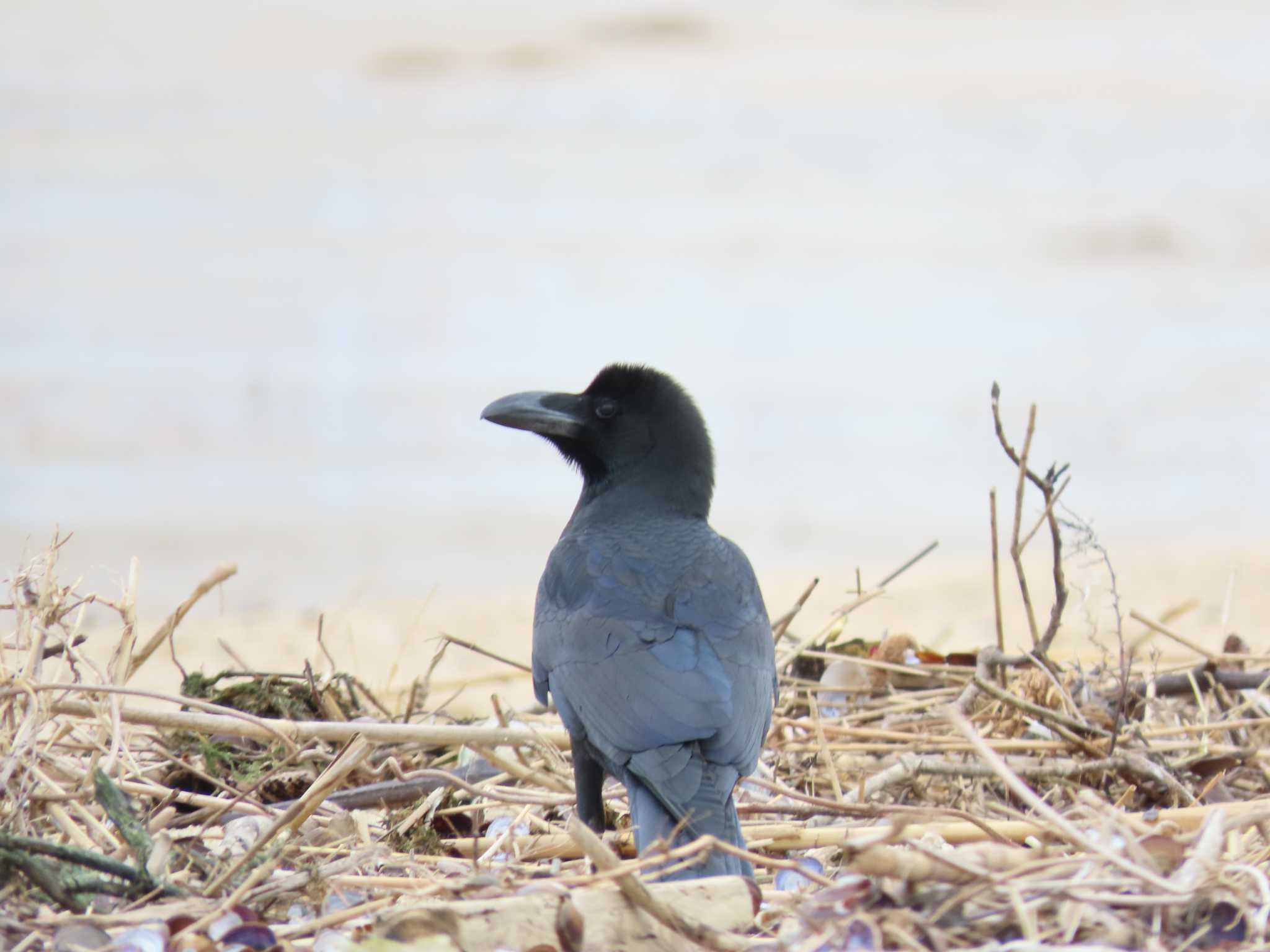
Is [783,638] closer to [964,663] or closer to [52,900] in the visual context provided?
[964,663]

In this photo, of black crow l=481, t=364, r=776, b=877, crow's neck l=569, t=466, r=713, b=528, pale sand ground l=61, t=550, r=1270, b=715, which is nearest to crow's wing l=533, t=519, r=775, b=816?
black crow l=481, t=364, r=776, b=877

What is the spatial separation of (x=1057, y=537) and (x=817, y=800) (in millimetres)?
1223

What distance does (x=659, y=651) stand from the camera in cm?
359

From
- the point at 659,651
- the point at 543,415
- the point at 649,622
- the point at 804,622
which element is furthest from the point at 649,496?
the point at 804,622

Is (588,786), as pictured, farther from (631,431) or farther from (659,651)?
(631,431)

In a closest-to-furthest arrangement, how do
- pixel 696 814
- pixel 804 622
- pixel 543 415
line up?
pixel 696 814 → pixel 543 415 → pixel 804 622

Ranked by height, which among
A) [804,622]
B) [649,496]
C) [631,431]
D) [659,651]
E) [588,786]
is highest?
[631,431]

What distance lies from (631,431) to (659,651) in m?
0.99

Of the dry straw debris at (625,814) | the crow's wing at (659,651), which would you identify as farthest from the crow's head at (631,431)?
the dry straw debris at (625,814)

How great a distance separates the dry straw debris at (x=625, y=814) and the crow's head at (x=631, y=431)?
471mm

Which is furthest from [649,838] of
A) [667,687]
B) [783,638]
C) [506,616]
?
[506,616]

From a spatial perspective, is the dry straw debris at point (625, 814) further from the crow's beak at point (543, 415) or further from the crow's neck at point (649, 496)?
the crow's beak at point (543, 415)

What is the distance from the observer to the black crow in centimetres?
329

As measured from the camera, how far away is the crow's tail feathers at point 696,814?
10.2 feet
